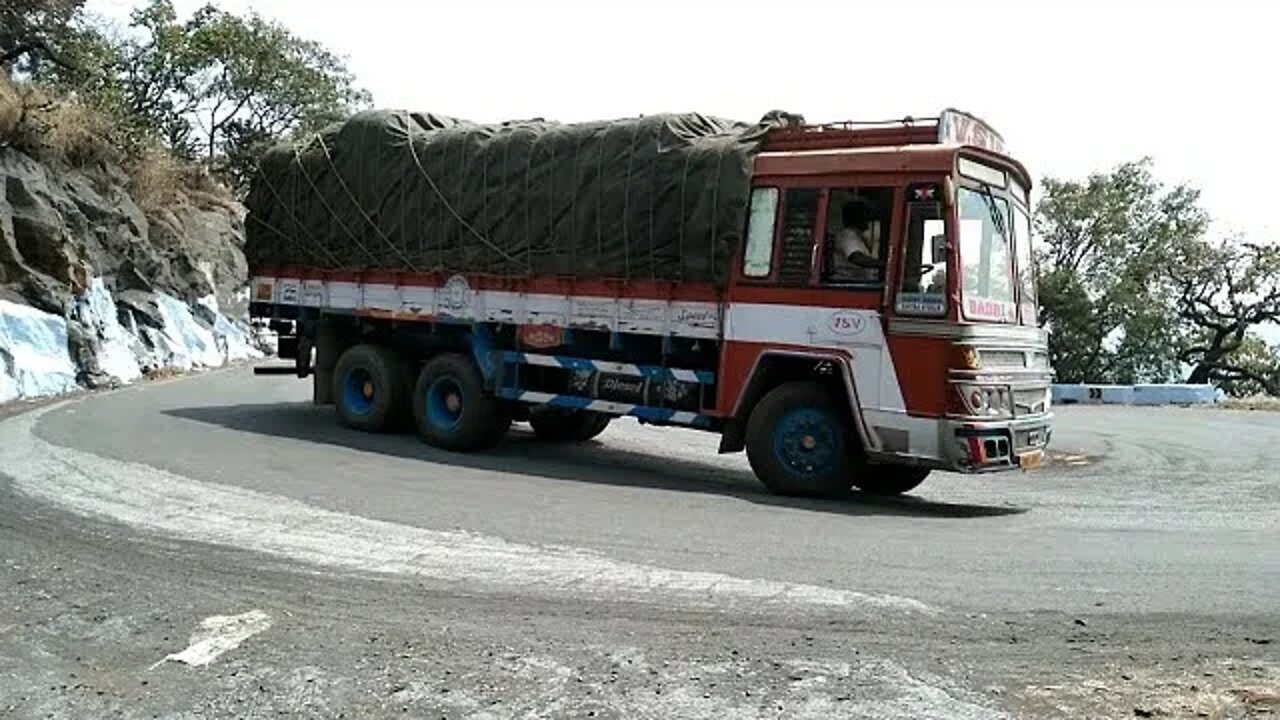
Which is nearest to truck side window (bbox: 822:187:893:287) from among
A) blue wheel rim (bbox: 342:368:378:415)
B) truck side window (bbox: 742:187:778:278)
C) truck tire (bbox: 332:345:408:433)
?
truck side window (bbox: 742:187:778:278)

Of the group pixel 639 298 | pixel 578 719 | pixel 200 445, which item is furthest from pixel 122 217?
pixel 578 719

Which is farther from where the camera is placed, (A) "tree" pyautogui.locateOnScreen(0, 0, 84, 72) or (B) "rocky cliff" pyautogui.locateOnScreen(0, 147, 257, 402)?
(A) "tree" pyautogui.locateOnScreen(0, 0, 84, 72)

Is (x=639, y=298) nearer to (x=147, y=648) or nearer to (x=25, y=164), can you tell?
(x=147, y=648)

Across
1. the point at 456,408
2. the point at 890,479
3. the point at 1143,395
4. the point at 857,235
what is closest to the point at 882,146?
the point at 857,235

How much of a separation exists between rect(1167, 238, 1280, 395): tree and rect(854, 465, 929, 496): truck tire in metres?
33.8

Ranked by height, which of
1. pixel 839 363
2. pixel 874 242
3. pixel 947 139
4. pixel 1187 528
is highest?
pixel 947 139

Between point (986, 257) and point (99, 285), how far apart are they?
58.2 ft

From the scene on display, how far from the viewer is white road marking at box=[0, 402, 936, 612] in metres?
6.68

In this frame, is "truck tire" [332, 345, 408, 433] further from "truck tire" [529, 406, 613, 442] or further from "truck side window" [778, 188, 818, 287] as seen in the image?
"truck side window" [778, 188, 818, 287]

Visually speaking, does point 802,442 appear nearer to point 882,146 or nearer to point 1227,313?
point 882,146

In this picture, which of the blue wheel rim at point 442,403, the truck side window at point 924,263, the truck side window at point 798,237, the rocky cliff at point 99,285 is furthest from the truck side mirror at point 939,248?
the rocky cliff at point 99,285

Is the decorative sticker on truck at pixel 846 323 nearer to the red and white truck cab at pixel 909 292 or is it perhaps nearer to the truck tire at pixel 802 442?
the red and white truck cab at pixel 909 292

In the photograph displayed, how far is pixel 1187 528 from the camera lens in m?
9.18

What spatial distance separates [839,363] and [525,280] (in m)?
3.76
